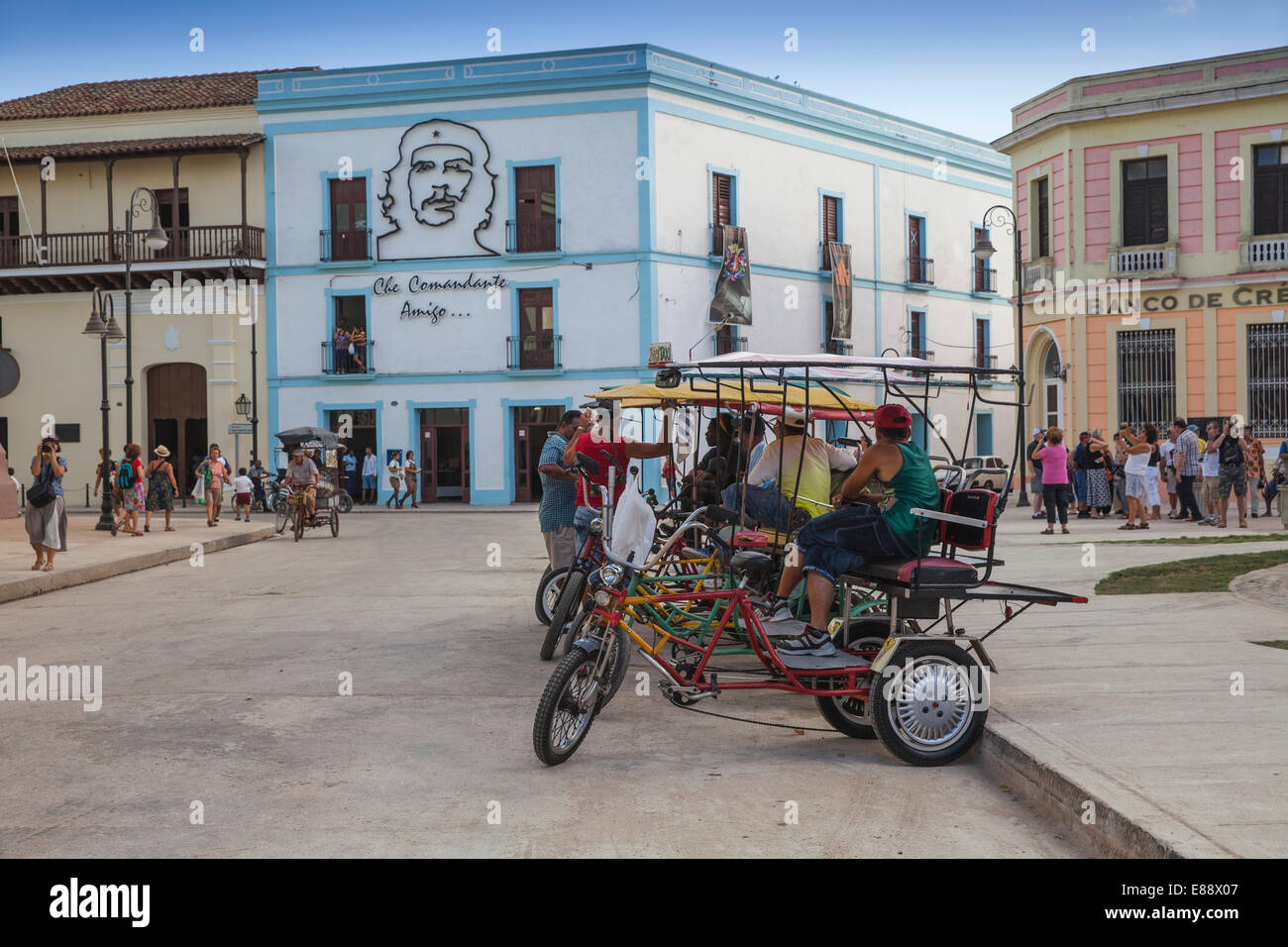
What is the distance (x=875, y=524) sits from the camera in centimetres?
705

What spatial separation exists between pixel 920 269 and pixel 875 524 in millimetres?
38612

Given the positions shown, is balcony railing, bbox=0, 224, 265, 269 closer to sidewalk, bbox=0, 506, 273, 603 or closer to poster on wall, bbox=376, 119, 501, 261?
poster on wall, bbox=376, 119, 501, 261

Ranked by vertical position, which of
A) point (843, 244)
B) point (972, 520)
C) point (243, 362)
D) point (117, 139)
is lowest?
point (972, 520)

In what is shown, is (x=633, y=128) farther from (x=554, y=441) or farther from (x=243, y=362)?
(x=554, y=441)

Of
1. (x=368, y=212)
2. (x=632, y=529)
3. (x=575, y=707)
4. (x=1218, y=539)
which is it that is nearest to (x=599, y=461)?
(x=632, y=529)

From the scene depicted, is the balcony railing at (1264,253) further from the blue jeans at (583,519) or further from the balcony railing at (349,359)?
the blue jeans at (583,519)

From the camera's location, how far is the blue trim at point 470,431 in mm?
36500

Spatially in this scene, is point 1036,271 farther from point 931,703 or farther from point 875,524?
point 931,703

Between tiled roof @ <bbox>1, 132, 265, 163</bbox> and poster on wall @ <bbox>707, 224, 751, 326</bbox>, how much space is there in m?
13.7

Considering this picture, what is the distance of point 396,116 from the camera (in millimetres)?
36906

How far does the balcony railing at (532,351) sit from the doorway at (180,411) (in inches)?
372
